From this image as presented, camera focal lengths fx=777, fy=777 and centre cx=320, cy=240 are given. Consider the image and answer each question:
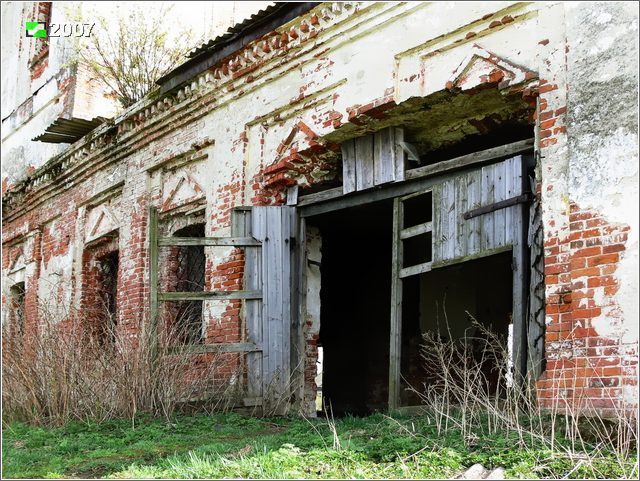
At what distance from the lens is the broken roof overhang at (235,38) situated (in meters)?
8.55

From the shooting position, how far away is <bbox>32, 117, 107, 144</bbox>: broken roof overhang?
12.8m

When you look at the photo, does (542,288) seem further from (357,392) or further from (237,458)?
(357,392)

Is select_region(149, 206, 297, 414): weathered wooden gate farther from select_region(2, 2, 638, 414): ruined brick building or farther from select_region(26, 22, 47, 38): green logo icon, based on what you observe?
select_region(26, 22, 47, 38): green logo icon

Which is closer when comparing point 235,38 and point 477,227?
point 477,227

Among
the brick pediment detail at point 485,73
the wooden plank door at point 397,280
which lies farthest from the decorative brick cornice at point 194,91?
the wooden plank door at point 397,280

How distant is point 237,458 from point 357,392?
7570mm

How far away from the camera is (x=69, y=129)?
13.2m

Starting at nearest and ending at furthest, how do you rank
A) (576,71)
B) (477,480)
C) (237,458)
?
(477,480) < (237,458) < (576,71)

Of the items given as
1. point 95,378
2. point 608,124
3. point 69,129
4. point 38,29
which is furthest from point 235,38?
point 38,29

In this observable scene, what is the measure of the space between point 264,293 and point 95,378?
2.05m

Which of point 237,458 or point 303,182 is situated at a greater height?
point 303,182

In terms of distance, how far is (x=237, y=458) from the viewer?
5.39m

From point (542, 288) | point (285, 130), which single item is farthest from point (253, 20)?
point (542, 288)

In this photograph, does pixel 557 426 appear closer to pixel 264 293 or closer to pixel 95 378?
pixel 264 293
